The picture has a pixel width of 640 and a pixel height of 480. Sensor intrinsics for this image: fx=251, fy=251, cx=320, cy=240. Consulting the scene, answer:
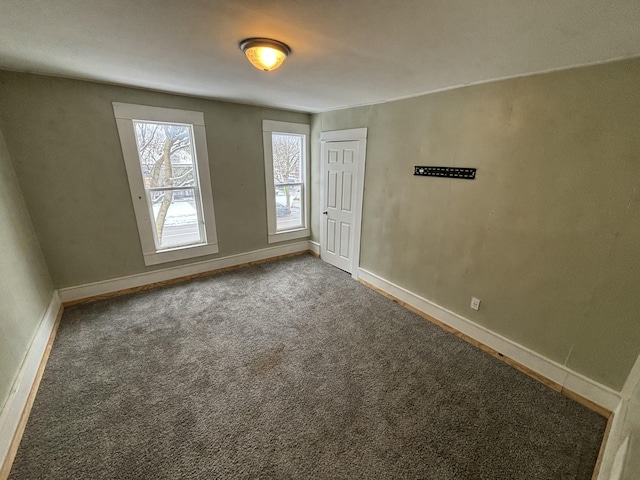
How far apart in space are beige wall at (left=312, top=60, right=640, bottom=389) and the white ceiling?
0.82ft

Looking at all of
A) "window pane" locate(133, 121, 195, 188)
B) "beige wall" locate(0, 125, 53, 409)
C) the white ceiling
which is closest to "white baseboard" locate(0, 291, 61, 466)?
"beige wall" locate(0, 125, 53, 409)

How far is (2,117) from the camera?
7.47ft

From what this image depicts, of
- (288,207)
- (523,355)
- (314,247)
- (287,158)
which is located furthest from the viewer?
(314,247)

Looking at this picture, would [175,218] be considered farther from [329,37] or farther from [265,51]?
[329,37]

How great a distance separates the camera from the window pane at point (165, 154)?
119 inches

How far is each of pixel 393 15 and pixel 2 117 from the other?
11.2 ft

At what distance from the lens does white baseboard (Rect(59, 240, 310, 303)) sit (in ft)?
9.60

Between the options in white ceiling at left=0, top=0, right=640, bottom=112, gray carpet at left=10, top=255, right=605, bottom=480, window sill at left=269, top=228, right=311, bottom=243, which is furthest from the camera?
window sill at left=269, top=228, right=311, bottom=243

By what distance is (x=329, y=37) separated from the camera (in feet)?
4.68

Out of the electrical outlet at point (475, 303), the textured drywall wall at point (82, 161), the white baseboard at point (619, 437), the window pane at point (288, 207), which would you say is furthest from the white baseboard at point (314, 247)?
the white baseboard at point (619, 437)

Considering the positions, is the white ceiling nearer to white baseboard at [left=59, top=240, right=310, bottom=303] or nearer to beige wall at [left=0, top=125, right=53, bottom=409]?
beige wall at [left=0, top=125, right=53, bottom=409]

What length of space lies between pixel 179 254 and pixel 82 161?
4.70 ft

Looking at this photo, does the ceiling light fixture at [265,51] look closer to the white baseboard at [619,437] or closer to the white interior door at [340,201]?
the white interior door at [340,201]

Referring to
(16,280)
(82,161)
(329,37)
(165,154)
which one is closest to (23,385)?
(16,280)
